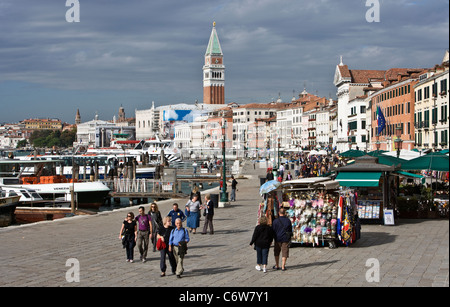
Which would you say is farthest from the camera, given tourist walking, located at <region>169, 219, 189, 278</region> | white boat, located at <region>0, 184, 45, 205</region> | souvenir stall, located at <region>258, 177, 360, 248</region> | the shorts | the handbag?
white boat, located at <region>0, 184, 45, 205</region>

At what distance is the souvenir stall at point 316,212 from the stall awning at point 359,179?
7.17 ft

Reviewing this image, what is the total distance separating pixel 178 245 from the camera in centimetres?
1239

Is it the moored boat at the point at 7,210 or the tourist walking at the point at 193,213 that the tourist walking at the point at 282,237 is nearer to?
the tourist walking at the point at 193,213

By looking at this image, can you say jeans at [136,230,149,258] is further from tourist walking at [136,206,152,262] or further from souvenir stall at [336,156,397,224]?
souvenir stall at [336,156,397,224]

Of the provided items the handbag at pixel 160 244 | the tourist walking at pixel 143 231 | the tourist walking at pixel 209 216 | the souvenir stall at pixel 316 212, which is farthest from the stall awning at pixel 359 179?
the handbag at pixel 160 244

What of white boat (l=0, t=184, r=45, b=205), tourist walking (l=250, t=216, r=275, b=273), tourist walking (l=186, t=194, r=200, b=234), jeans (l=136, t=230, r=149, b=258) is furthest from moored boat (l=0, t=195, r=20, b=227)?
tourist walking (l=250, t=216, r=275, b=273)

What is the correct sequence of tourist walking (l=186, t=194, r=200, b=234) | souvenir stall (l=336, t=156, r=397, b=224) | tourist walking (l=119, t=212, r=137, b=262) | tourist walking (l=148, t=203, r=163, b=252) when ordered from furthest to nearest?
tourist walking (l=186, t=194, r=200, b=234) < souvenir stall (l=336, t=156, r=397, b=224) < tourist walking (l=148, t=203, r=163, b=252) < tourist walking (l=119, t=212, r=137, b=262)

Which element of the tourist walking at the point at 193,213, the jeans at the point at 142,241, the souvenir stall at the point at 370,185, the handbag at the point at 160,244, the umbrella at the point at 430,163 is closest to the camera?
the handbag at the point at 160,244

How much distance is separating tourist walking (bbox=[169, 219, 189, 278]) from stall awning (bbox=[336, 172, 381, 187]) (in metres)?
6.36

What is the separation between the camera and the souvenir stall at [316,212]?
15.1 meters

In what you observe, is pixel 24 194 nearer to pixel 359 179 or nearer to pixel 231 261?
pixel 359 179

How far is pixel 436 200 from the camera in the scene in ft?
67.2

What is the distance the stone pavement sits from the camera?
465 inches
